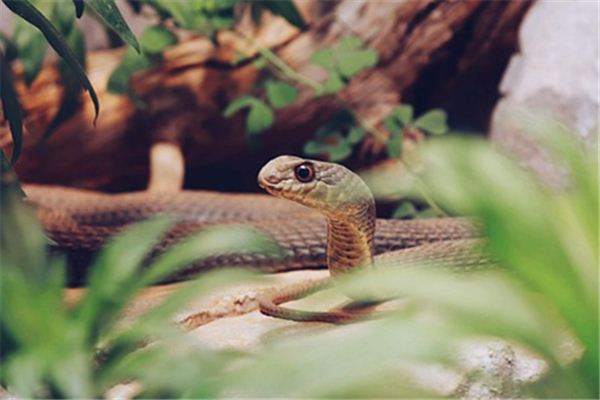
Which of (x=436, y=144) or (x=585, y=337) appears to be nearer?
(x=585, y=337)

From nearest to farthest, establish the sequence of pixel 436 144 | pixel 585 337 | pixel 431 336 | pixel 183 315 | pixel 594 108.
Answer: pixel 431 336
pixel 585 337
pixel 436 144
pixel 183 315
pixel 594 108

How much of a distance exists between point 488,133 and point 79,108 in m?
1.51

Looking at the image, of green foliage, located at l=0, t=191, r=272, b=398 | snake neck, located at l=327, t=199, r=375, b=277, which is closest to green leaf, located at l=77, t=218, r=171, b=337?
green foliage, located at l=0, t=191, r=272, b=398

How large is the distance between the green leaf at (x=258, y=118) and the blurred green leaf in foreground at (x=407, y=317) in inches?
89.0

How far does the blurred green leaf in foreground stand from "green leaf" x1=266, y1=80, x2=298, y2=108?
2.30 meters

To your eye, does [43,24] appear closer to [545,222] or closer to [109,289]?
[109,289]

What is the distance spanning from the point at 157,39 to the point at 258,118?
0.43 meters

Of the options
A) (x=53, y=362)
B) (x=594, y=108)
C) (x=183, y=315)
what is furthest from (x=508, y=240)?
(x=594, y=108)

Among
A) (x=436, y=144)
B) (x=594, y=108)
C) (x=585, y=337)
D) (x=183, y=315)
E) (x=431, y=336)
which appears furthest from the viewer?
(x=594, y=108)

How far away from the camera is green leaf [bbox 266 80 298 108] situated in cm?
351

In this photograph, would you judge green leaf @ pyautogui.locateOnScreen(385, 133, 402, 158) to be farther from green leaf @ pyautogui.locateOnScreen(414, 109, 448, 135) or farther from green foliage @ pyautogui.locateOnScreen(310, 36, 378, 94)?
green foliage @ pyautogui.locateOnScreen(310, 36, 378, 94)

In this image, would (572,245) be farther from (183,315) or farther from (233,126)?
(233,126)

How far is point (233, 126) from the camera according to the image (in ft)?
12.6

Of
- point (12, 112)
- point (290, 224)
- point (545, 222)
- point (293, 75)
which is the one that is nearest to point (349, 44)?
point (293, 75)
